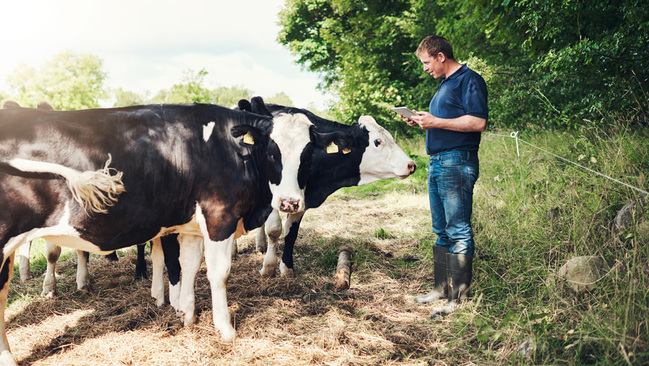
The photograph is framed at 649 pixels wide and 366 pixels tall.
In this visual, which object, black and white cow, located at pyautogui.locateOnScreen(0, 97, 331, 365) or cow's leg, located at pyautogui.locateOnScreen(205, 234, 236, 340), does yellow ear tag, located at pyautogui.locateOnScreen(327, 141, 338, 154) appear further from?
cow's leg, located at pyautogui.locateOnScreen(205, 234, 236, 340)

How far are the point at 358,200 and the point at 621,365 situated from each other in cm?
798

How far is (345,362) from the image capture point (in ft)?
10.5

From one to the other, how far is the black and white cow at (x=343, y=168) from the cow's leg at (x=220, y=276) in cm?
161

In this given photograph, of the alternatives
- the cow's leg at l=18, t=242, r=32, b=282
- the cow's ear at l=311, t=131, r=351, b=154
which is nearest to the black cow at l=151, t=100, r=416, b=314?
the cow's ear at l=311, t=131, r=351, b=154

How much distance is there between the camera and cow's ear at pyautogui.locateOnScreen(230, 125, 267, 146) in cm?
378

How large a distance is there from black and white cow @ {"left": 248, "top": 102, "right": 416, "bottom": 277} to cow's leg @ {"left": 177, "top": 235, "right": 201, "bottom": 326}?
1398 millimetres

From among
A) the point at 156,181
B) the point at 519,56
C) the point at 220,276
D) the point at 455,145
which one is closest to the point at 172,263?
the point at 220,276

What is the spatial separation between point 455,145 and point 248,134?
1.88m

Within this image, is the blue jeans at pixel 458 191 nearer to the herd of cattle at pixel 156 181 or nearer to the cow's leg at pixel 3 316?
the herd of cattle at pixel 156 181

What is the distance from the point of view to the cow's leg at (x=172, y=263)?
430 cm

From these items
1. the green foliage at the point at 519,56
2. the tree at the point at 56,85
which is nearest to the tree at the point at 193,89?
the green foliage at the point at 519,56

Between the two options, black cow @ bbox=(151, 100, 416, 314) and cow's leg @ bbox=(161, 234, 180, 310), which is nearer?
cow's leg @ bbox=(161, 234, 180, 310)

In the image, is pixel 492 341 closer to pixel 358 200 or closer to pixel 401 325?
pixel 401 325

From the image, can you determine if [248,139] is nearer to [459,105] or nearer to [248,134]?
[248,134]
